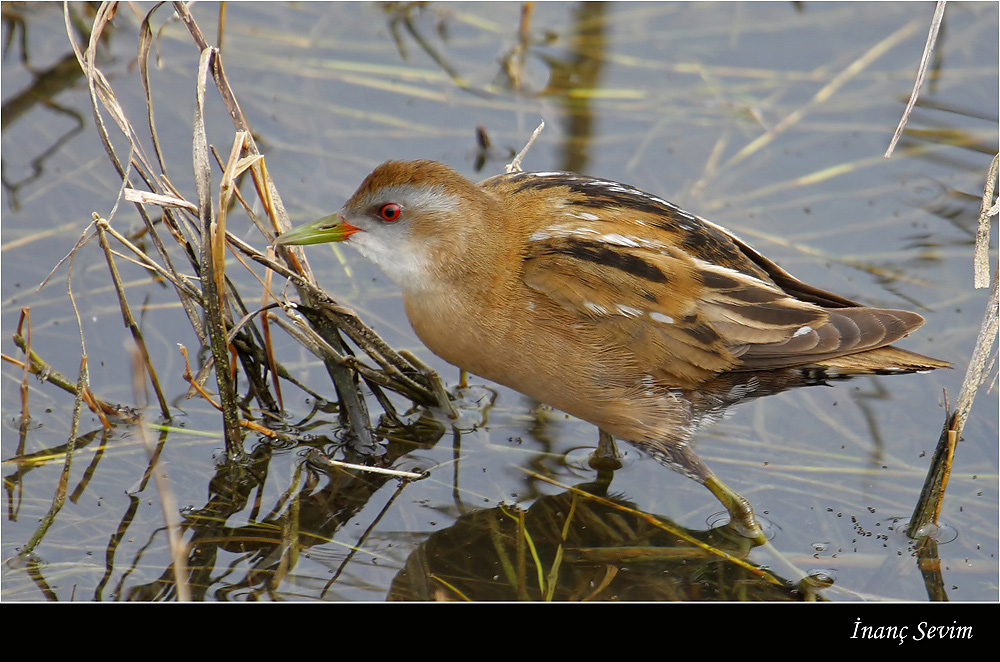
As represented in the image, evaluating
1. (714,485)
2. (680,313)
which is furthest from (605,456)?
(680,313)

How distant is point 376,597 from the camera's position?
3828 mm

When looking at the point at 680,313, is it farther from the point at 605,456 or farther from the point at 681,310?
the point at 605,456

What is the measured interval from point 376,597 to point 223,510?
711 millimetres

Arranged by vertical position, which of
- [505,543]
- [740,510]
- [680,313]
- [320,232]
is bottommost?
[505,543]

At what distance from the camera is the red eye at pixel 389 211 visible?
4.16 metres

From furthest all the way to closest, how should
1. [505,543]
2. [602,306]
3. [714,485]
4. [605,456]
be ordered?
[605,456] < [714,485] < [505,543] < [602,306]

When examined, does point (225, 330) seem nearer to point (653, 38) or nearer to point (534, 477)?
point (534, 477)

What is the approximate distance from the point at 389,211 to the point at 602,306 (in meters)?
0.91

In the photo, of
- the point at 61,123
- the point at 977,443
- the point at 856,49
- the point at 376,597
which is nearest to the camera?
the point at 376,597

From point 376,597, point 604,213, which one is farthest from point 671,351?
point 376,597

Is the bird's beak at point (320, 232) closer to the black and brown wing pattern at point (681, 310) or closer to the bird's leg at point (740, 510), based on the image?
the black and brown wing pattern at point (681, 310)

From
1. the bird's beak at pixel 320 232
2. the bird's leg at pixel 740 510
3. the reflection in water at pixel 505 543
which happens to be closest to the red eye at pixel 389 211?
the bird's beak at pixel 320 232

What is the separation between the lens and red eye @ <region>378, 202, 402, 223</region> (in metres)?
4.16

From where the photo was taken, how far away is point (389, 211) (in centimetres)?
417
